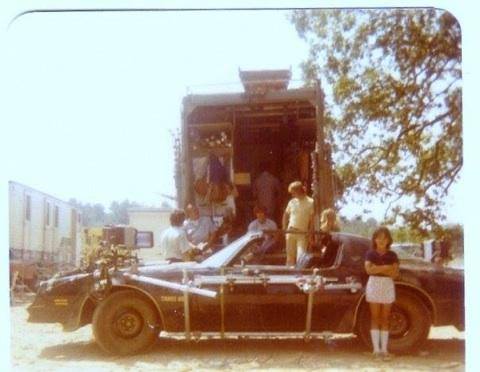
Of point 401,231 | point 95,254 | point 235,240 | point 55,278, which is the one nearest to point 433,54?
point 401,231

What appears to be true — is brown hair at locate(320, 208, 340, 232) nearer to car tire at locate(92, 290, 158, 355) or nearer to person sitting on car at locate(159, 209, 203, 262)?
person sitting on car at locate(159, 209, 203, 262)

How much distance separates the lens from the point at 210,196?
6.76 metres

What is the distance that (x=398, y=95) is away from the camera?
5.69 meters

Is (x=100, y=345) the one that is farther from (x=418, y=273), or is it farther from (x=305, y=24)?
(x=305, y=24)

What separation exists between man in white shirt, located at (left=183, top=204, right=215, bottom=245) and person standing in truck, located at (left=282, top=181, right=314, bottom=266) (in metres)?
0.68

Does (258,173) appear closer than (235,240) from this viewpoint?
No

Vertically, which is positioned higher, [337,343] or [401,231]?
[401,231]

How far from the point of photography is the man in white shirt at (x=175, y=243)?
578 cm

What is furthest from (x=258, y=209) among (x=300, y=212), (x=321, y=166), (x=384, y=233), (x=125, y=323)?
(x=125, y=323)

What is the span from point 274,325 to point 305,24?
229 cm

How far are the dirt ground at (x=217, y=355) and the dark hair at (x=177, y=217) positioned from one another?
3.11 feet

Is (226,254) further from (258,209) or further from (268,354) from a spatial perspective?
(268,354)

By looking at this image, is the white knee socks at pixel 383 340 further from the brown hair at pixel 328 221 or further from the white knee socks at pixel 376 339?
the brown hair at pixel 328 221

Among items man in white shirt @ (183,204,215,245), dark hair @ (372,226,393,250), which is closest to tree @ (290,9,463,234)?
dark hair @ (372,226,393,250)
